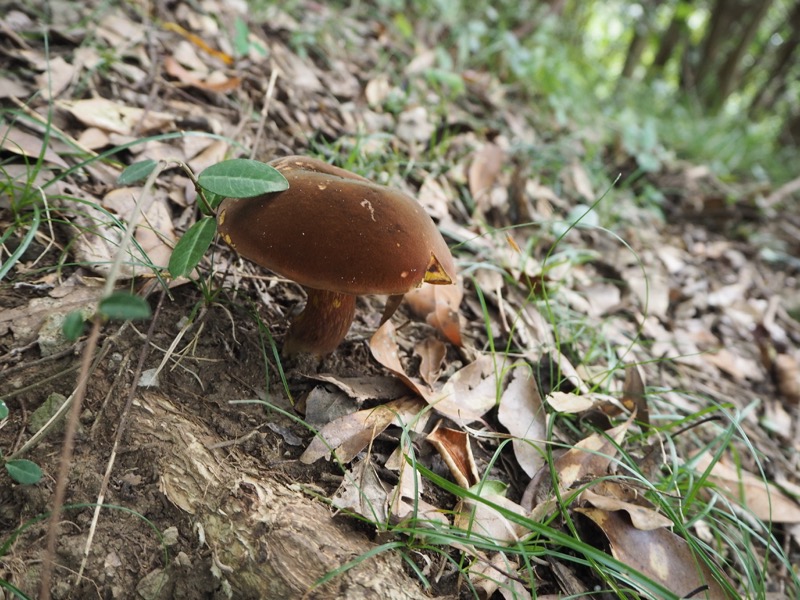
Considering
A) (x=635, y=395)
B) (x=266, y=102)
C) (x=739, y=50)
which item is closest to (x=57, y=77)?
(x=266, y=102)

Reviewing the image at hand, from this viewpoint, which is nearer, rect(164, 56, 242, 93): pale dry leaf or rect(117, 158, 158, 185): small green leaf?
rect(117, 158, 158, 185): small green leaf

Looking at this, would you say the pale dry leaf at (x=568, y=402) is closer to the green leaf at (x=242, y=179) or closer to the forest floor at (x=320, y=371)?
the forest floor at (x=320, y=371)

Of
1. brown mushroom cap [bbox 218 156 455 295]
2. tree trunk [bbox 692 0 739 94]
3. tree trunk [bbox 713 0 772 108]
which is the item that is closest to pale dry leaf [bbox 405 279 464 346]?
brown mushroom cap [bbox 218 156 455 295]

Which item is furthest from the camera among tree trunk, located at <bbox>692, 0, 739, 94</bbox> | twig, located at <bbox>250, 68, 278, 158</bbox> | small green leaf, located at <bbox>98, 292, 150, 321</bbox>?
tree trunk, located at <bbox>692, 0, 739, 94</bbox>

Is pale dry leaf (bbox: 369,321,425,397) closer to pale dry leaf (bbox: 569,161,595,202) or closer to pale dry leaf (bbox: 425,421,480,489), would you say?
pale dry leaf (bbox: 425,421,480,489)

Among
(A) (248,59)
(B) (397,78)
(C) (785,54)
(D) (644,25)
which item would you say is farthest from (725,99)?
(A) (248,59)

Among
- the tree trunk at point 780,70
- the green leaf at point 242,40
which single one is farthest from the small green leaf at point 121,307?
the tree trunk at point 780,70

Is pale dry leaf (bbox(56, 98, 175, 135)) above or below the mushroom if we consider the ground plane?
below

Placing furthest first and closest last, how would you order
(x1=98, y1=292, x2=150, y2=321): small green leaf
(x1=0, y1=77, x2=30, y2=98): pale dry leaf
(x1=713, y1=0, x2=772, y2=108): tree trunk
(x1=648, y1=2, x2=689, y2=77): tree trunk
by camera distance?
(x1=648, y1=2, x2=689, y2=77): tree trunk → (x1=713, y1=0, x2=772, y2=108): tree trunk → (x1=0, y1=77, x2=30, y2=98): pale dry leaf → (x1=98, y1=292, x2=150, y2=321): small green leaf
